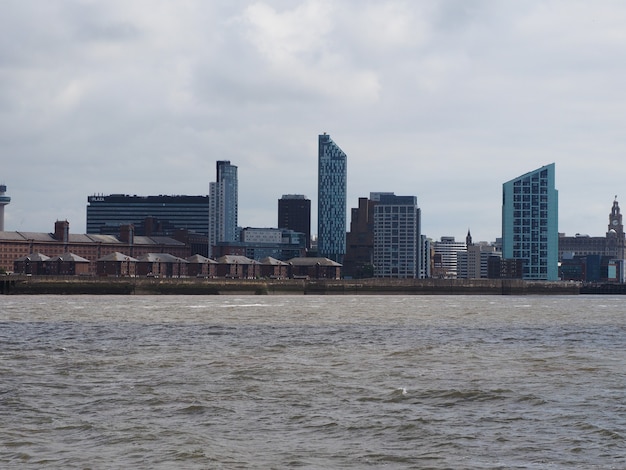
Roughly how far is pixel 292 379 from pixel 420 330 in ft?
123

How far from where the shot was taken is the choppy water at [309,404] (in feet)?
81.7

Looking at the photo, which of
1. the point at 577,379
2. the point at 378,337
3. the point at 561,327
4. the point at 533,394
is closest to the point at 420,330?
the point at 378,337

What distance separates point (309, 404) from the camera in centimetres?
3275

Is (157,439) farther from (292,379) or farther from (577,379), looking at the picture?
(577,379)

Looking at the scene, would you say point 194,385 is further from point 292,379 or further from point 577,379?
point 577,379

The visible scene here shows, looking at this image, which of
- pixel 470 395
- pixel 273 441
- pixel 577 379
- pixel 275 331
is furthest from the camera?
pixel 275 331

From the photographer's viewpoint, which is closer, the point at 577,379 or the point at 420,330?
the point at 577,379

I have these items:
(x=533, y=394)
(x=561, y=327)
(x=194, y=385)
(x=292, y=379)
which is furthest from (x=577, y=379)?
(x=561, y=327)

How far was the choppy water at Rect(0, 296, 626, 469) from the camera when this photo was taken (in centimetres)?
2491

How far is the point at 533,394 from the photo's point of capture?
35469mm

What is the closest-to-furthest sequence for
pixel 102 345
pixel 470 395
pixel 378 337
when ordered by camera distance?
1. pixel 470 395
2. pixel 102 345
3. pixel 378 337

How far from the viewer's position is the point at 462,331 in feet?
247

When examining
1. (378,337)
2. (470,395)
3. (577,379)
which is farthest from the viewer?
(378,337)

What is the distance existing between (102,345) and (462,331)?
29982 millimetres
